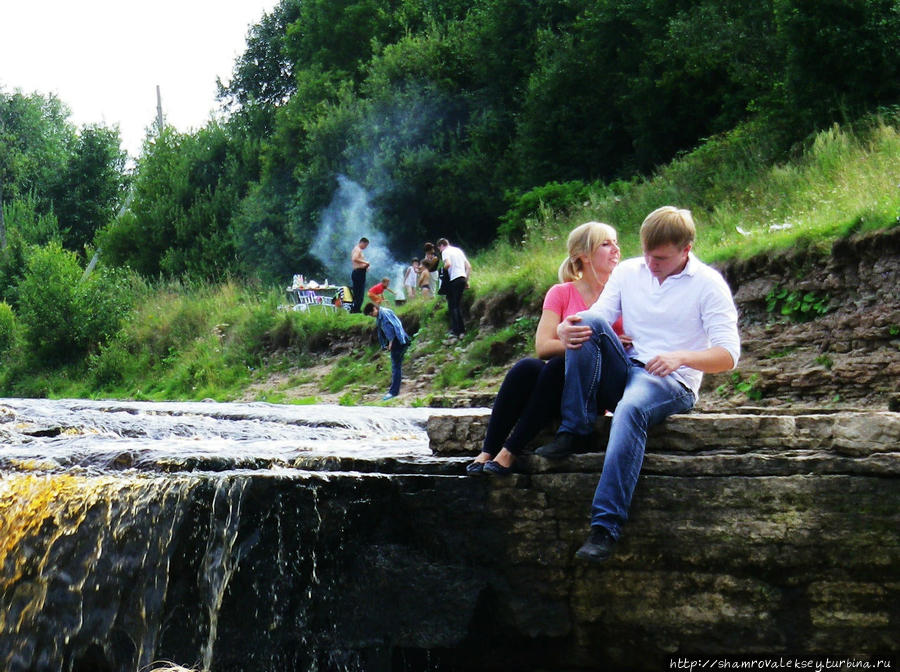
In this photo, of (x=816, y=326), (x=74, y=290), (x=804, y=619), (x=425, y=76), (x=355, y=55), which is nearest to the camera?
(x=804, y=619)

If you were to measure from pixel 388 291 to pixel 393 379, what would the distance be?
38.8 ft

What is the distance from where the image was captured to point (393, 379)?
54.3 ft

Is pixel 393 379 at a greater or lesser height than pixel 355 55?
lesser

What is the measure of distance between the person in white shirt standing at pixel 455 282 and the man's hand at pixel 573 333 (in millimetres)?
12877

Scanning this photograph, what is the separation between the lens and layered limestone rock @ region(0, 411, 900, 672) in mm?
5090

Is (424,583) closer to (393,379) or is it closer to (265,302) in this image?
(393,379)

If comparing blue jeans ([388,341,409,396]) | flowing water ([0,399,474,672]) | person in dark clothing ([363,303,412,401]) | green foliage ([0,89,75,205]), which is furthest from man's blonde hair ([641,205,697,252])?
green foliage ([0,89,75,205])

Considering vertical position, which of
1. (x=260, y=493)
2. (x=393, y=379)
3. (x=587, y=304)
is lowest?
(x=393, y=379)

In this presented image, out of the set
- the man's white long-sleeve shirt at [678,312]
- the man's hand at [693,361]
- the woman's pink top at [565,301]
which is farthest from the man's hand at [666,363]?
the woman's pink top at [565,301]

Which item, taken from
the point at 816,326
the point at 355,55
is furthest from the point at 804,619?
the point at 355,55

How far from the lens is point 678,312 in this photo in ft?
17.5

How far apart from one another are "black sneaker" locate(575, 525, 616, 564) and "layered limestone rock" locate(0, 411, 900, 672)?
1.18 feet

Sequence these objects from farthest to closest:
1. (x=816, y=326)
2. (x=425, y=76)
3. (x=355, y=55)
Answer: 1. (x=355, y=55)
2. (x=425, y=76)
3. (x=816, y=326)

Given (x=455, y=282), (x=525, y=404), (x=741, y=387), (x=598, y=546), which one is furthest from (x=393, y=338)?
(x=598, y=546)
